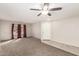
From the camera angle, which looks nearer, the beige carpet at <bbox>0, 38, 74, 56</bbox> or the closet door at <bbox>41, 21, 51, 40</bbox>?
the beige carpet at <bbox>0, 38, 74, 56</bbox>

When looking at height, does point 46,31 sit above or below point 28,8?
below

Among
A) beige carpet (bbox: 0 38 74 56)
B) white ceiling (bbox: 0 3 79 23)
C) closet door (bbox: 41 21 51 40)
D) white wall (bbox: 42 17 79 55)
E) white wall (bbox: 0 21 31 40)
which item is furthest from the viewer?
white wall (bbox: 0 21 31 40)

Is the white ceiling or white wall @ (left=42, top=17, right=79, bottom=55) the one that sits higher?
the white ceiling

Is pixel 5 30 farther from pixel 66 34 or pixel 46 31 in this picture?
pixel 66 34

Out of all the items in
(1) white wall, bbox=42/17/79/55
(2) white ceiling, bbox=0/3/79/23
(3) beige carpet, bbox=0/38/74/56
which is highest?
(2) white ceiling, bbox=0/3/79/23

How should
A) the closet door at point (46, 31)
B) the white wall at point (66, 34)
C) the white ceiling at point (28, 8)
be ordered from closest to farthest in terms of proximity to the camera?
the white ceiling at point (28, 8) < the white wall at point (66, 34) < the closet door at point (46, 31)

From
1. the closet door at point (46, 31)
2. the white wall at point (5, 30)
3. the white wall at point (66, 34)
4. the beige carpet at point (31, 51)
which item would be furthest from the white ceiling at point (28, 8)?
the white wall at point (5, 30)

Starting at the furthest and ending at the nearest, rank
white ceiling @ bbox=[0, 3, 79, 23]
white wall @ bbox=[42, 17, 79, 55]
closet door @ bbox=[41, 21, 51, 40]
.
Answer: closet door @ bbox=[41, 21, 51, 40] → white wall @ bbox=[42, 17, 79, 55] → white ceiling @ bbox=[0, 3, 79, 23]

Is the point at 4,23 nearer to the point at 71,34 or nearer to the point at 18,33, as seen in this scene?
the point at 18,33

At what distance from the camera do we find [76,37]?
5191mm

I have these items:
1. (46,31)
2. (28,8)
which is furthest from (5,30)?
(28,8)

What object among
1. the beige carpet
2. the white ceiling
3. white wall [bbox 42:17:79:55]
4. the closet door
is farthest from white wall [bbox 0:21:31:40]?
white wall [bbox 42:17:79:55]

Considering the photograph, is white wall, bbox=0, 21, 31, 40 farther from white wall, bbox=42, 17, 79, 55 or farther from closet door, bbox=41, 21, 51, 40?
white wall, bbox=42, 17, 79, 55

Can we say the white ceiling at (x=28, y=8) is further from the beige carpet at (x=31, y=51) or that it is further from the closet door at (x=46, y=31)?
the closet door at (x=46, y=31)
